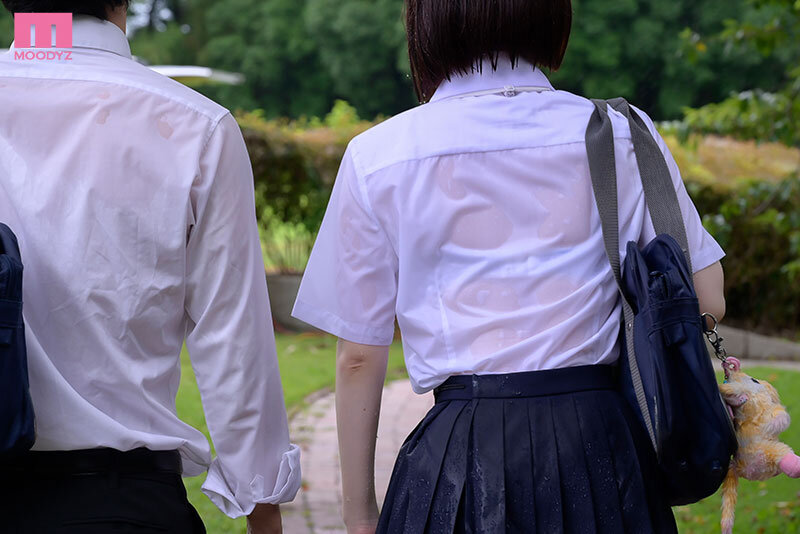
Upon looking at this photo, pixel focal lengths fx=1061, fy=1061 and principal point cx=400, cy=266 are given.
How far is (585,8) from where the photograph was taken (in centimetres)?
3531

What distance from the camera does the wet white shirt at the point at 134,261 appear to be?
75.7 inches

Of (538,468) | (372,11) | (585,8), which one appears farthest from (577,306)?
(372,11)

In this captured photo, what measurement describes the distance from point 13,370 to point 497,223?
878 millimetres

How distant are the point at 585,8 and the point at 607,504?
115 ft

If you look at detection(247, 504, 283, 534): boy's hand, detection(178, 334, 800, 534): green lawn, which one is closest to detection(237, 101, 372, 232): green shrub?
detection(178, 334, 800, 534): green lawn

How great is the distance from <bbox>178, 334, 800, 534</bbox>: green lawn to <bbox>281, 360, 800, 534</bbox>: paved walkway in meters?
0.30

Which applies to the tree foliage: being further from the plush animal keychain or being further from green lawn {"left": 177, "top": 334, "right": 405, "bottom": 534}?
the plush animal keychain

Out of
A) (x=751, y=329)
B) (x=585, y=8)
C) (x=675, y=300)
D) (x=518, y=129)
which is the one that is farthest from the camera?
(x=585, y=8)

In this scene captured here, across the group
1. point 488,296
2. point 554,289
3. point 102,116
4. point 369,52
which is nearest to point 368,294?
point 488,296

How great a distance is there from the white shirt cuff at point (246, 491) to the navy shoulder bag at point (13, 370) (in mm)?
482

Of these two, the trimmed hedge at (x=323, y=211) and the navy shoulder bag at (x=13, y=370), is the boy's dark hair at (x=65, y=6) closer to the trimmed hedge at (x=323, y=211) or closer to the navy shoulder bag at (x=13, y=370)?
the navy shoulder bag at (x=13, y=370)

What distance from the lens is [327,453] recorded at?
6562 mm

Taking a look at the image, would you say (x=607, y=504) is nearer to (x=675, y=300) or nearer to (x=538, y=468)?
(x=538, y=468)

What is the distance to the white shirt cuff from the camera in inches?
84.0
